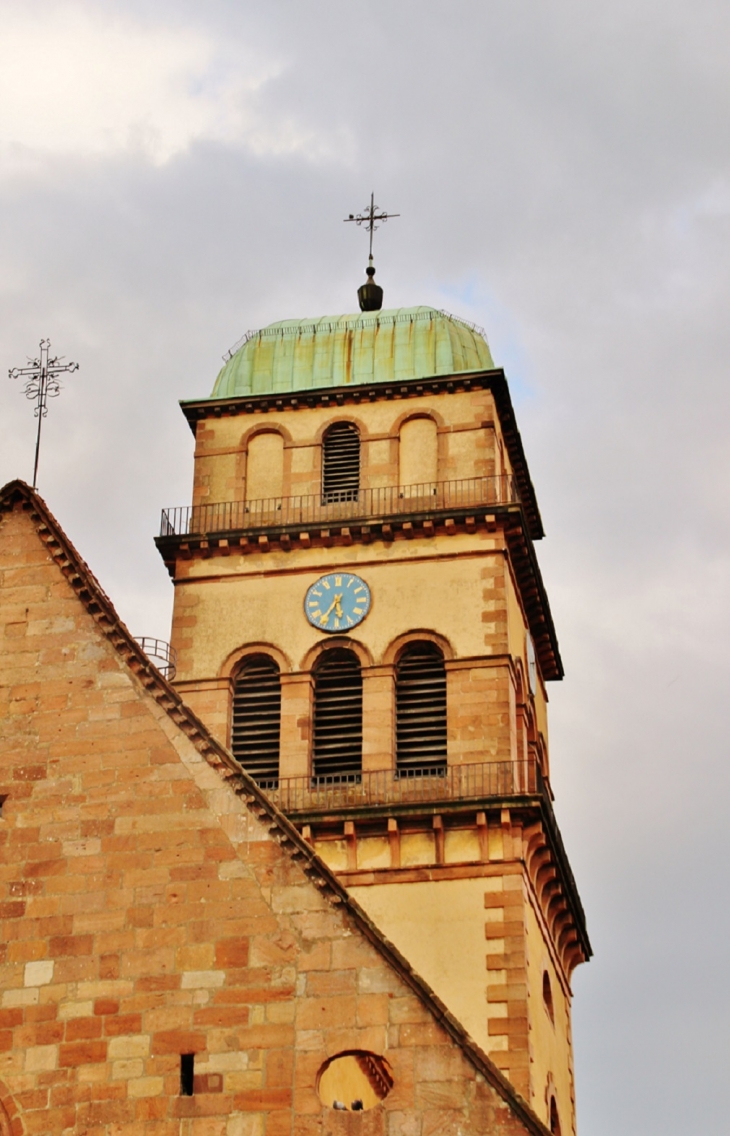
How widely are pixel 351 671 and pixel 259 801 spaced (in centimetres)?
2637

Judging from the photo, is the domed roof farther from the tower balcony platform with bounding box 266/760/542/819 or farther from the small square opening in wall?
the small square opening in wall

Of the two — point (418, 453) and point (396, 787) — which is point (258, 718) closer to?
point (396, 787)

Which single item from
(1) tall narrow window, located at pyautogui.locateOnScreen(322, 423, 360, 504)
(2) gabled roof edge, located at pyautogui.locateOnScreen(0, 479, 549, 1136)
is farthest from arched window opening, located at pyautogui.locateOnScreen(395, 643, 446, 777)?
(2) gabled roof edge, located at pyautogui.locateOnScreen(0, 479, 549, 1136)

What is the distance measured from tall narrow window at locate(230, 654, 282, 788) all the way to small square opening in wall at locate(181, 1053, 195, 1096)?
25689mm

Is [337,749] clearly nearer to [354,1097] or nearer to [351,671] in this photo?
[351,671]

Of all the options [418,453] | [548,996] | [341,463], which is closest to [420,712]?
[548,996]

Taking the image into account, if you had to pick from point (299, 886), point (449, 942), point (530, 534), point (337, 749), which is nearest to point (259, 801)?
point (299, 886)

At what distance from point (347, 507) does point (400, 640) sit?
4.13 m

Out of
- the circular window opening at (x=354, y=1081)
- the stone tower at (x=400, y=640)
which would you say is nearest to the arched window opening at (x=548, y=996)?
the stone tower at (x=400, y=640)

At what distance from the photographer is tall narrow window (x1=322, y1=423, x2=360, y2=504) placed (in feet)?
172

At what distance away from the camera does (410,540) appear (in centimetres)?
5056

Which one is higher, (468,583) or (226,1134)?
(468,583)

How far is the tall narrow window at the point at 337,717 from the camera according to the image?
47.8 metres

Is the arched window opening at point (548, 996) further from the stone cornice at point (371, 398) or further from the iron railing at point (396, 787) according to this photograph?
the stone cornice at point (371, 398)
